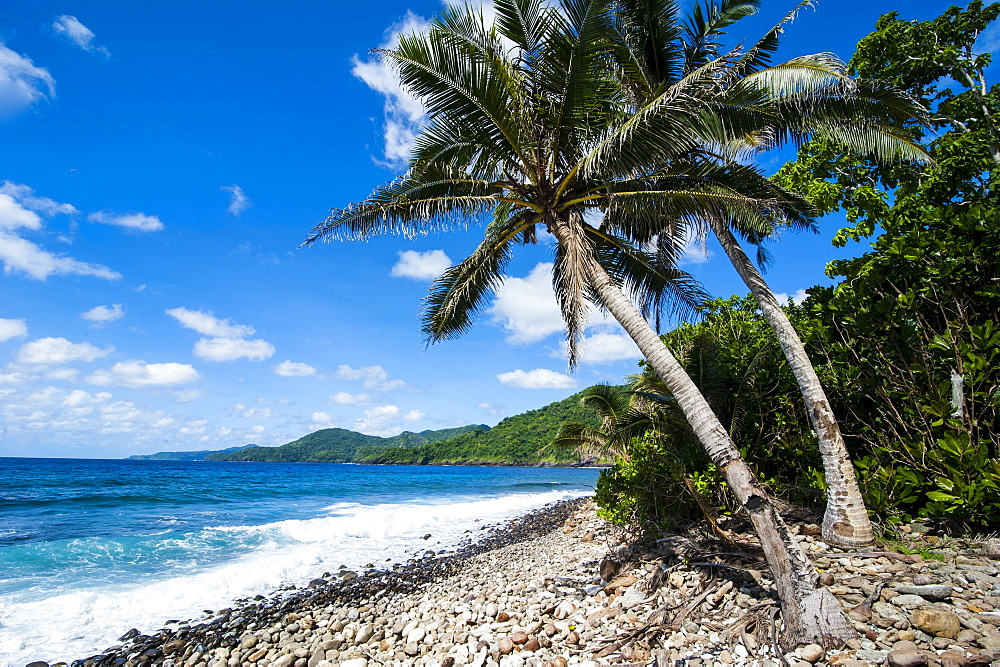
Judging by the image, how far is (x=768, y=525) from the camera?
4.45 meters

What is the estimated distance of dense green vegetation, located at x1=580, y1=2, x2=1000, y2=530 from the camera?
17.2 feet

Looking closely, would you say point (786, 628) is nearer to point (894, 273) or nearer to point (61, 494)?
point (894, 273)

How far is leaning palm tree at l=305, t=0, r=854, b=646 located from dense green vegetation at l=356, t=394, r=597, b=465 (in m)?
67.2

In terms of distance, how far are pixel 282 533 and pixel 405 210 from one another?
14372mm

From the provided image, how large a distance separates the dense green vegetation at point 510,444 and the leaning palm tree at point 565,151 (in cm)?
6725

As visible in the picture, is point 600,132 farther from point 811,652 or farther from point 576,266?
point 811,652

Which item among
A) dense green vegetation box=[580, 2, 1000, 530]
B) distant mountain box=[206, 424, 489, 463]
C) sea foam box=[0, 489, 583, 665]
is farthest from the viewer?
distant mountain box=[206, 424, 489, 463]

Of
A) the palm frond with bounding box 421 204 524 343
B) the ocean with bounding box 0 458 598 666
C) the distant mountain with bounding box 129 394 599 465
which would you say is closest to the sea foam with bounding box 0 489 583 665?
the ocean with bounding box 0 458 598 666

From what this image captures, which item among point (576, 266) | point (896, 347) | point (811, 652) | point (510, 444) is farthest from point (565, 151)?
point (510, 444)

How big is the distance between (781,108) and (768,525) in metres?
5.33

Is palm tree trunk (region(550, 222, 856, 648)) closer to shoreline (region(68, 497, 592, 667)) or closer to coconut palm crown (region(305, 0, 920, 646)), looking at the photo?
coconut palm crown (region(305, 0, 920, 646))

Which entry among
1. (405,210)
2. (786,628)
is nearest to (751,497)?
(786,628)

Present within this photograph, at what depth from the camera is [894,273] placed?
6066 mm

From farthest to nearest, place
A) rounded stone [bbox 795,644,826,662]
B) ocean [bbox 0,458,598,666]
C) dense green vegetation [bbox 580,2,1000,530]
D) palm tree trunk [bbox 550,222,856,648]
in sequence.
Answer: ocean [bbox 0,458,598,666]
dense green vegetation [bbox 580,2,1000,530]
palm tree trunk [bbox 550,222,856,648]
rounded stone [bbox 795,644,826,662]
